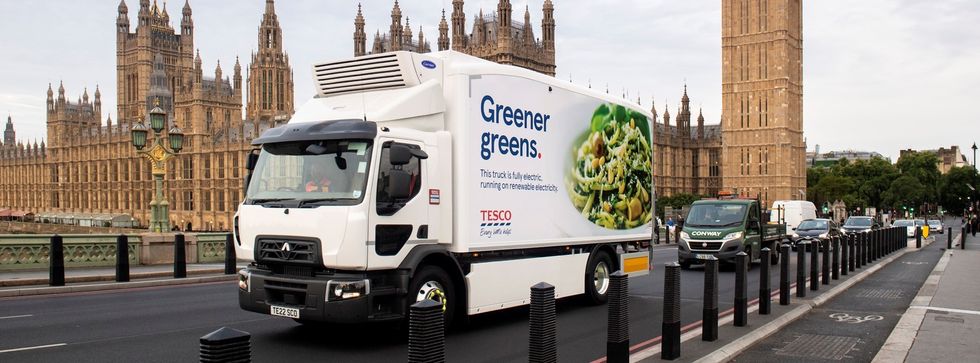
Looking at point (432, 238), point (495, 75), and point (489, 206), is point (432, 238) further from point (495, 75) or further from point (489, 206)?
point (495, 75)

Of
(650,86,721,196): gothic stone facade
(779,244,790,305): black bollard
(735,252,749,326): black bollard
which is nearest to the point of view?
(735,252,749,326): black bollard

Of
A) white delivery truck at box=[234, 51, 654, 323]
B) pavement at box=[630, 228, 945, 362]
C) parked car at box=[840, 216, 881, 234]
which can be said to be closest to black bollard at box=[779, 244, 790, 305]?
pavement at box=[630, 228, 945, 362]

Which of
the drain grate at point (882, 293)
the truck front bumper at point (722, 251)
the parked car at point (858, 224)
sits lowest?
the parked car at point (858, 224)

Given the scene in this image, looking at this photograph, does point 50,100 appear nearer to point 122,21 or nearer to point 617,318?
point 122,21

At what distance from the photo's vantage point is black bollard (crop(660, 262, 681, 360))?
25.7 ft

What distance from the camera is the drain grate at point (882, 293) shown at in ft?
46.1

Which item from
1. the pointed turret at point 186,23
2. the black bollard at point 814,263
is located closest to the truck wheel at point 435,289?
the black bollard at point 814,263

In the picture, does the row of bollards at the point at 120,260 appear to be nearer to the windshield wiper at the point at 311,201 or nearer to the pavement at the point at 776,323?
the windshield wiper at the point at 311,201

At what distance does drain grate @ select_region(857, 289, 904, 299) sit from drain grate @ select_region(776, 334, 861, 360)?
491cm

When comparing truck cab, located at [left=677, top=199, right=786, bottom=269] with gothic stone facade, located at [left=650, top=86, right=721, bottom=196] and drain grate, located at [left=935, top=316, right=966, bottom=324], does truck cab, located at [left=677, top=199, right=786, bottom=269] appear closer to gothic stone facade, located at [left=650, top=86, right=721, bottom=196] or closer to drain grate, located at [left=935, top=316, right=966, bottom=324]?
drain grate, located at [left=935, top=316, right=966, bottom=324]

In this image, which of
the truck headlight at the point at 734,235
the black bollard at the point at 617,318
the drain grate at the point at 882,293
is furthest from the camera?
the truck headlight at the point at 734,235

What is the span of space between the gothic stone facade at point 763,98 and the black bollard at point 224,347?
274 ft

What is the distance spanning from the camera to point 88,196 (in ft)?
365

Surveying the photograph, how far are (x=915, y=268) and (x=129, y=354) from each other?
19406mm
